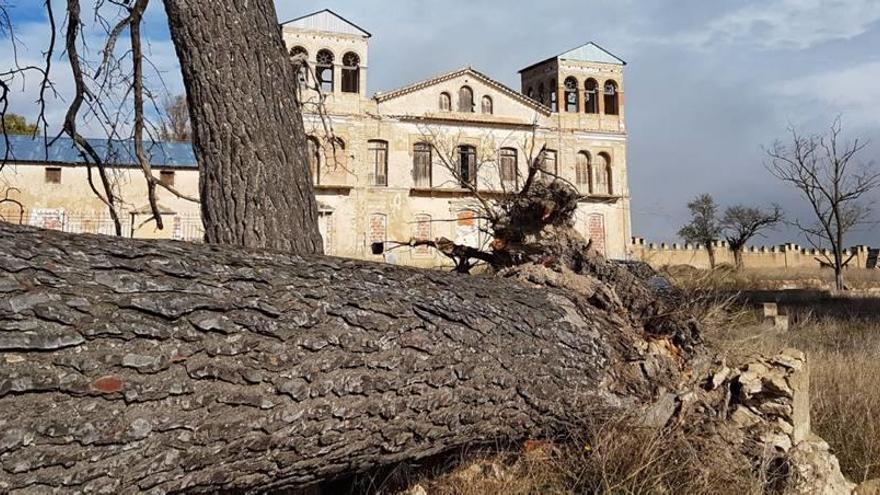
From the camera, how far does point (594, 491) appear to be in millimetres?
3154

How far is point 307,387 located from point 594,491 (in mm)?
1477

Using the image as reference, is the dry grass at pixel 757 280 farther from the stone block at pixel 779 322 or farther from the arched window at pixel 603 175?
the arched window at pixel 603 175

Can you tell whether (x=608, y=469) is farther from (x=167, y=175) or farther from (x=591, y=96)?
(x=591, y=96)

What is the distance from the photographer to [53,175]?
28.4 meters

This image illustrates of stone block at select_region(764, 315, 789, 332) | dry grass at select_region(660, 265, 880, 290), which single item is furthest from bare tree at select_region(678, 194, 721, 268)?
stone block at select_region(764, 315, 789, 332)

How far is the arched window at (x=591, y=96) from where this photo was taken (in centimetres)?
3684

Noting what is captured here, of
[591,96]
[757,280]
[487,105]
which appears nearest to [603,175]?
[591,96]

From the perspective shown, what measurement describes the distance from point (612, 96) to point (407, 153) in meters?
12.0

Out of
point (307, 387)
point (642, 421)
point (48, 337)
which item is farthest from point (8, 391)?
point (642, 421)

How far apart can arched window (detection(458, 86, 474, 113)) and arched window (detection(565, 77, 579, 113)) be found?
17.2 feet

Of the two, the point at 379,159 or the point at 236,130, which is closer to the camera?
the point at 236,130

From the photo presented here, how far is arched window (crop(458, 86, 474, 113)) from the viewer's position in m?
34.5

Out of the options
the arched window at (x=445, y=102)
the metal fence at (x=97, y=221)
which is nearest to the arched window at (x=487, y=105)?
the arched window at (x=445, y=102)

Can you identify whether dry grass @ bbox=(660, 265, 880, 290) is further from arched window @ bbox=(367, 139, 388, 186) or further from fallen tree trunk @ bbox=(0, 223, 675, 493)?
arched window @ bbox=(367, 139, 388, 186)
